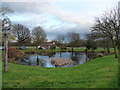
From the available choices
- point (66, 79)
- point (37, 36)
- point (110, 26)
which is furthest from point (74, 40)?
point (66, 79)

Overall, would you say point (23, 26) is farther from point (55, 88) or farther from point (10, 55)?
point (55, 88)

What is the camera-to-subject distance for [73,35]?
50.8 meters

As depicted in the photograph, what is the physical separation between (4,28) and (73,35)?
45.4 meters

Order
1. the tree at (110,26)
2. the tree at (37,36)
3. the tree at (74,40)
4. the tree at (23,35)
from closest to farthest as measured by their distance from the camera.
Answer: the tree at (110,26) → the tree at (37,36) → the tree at (23,35) → the tree at (74,40)

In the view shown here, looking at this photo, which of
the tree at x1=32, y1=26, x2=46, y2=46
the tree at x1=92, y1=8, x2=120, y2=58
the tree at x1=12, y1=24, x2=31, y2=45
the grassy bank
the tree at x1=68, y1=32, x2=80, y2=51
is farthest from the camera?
the tree at x1=68, y1=32, x2=80, y2=51

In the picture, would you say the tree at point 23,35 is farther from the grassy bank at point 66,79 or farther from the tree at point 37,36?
the grassy bank at point 66,79

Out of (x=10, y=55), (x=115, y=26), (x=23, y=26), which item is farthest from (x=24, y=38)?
(x=115, y=26)

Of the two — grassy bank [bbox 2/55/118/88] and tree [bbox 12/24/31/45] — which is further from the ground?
tree [bbox 12/24/31/45]

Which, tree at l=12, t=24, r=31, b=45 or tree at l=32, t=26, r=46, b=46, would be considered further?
tree at l=12, t=24, r=31, b=45

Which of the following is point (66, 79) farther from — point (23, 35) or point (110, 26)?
point (23, 35)

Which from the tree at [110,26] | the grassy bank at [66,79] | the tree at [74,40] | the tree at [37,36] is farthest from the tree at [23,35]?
the grassy bank at [66,79]

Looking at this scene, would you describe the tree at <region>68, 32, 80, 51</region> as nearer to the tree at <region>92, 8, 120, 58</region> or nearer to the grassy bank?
the tree at <region>92, 8, 120, 58</region>

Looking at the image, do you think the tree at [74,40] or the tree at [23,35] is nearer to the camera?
the tree at [23,35]

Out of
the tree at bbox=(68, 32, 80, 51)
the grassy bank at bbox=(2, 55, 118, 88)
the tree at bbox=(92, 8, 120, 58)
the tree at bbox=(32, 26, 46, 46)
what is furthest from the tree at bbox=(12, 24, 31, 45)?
the grassy bank at bbox=(2, 55, 118, 88)
